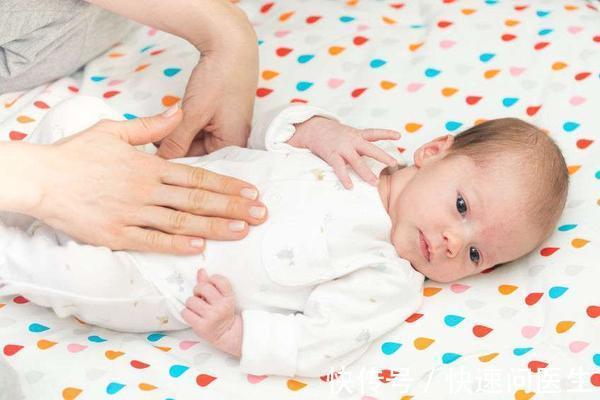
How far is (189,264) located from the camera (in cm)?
138

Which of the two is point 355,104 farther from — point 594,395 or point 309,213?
point 594,395

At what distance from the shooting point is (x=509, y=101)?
5.74 ft

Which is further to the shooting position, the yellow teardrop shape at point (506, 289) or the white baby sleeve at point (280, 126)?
the white baby sleeve at point (280, 126)

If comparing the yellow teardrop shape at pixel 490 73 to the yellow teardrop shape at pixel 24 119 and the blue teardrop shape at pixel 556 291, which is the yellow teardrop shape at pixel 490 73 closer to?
the blue teardrop shape at pixel 556 291

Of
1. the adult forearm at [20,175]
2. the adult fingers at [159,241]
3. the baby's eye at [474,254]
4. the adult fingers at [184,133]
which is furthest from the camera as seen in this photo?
the adult fingers at [184,133]

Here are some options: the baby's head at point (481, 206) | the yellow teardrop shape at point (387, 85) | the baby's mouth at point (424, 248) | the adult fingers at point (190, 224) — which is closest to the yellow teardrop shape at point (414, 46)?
the yellow teardrop shape at point (387, 85)

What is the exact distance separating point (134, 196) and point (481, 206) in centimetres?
53

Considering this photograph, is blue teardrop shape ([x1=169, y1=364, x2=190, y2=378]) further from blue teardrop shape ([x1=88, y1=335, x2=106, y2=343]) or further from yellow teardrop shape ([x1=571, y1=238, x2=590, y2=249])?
yellow teardrop shape ([x1=571, y1=238, x2=590, y2=249])

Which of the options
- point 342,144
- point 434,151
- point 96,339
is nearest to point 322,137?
point 342,144

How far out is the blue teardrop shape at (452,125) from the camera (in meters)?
1.71

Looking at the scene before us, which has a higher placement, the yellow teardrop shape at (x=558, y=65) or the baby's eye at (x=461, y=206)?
the baby's eye at (x=461, y=206)

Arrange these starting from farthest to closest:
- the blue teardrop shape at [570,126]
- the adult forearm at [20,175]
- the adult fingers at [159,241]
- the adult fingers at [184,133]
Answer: the blue teardrop shape at [570,126] → the adult fingers at [184,133] → the adult fingers at [159,241] → the adult forearm at [20,175]

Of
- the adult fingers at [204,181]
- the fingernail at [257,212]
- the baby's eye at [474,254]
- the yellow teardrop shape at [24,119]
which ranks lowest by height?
the baby's eye at [474,254]

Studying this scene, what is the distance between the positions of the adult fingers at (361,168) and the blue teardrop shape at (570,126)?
0.43 metres
